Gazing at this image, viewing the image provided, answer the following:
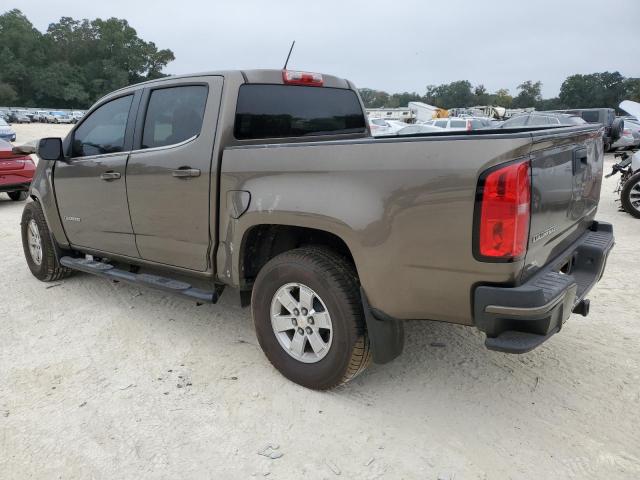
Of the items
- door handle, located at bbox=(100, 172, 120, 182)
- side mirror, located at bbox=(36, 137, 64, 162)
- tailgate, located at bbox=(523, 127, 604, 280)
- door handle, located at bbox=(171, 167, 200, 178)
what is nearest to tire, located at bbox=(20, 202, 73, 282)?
side mirror, located at bbox=(36, 137, 64, 162)

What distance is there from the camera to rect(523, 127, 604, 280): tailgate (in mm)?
2285

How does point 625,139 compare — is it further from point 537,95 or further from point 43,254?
point 537,95

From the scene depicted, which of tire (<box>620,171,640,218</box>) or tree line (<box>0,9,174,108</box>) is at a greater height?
tree line (<box>0,9,174,108</box>)

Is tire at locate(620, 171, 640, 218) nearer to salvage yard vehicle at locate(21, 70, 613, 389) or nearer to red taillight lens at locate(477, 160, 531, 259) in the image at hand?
salvage yard vehicle at locate(21, 70, 613, 389)

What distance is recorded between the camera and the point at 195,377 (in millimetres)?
3182

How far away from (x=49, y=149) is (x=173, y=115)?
1.51 meters

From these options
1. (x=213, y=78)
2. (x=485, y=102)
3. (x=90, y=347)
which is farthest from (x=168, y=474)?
(x=485, y=102)

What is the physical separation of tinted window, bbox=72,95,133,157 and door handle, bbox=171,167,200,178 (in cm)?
84

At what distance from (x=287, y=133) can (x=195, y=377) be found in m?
1.79

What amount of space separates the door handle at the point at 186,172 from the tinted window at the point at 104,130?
84 centimetres

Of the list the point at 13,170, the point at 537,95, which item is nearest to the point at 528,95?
the point at 537,95

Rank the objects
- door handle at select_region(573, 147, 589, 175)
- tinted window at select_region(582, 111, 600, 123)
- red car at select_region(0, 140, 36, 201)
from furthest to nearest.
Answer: tinted window at select_region(582, 111, 600, 123) → red car at select_region(0, 140, 36, 201) → door handle at select_region(573, 147, 589, 175)

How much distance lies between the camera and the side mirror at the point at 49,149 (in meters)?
4.30

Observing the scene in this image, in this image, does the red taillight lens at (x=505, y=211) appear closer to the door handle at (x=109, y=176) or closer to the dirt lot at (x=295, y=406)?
the dirt lot at (x=295, y=406)
